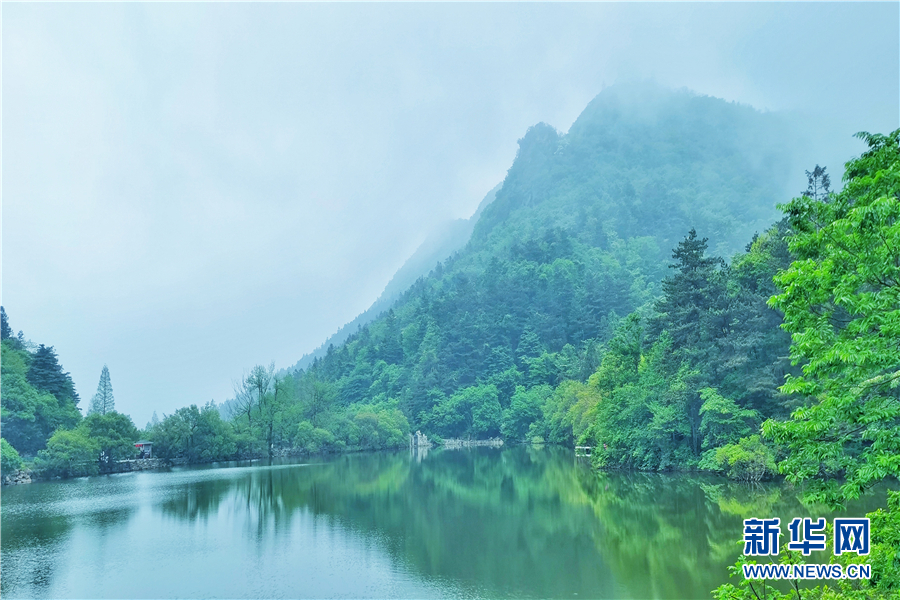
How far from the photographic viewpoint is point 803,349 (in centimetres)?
699

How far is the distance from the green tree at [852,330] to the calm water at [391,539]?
246 inches

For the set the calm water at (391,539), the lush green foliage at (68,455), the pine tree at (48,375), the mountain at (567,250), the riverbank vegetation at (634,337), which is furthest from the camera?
the mountain at (567,250)

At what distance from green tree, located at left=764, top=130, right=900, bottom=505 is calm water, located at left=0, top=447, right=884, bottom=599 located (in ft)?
20.5

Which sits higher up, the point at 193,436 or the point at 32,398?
the point at 32,398

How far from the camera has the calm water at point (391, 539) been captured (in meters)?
13.1

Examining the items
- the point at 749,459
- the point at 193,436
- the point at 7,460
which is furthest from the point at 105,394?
the point at 749,459

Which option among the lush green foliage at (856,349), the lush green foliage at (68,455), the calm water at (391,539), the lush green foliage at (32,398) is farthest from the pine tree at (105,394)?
the lush green foliage at (856,349)

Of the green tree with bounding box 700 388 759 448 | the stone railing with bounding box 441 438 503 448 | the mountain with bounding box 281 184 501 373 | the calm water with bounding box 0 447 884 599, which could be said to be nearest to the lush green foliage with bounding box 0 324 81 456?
the calm water with bounding box 0 447 884 599

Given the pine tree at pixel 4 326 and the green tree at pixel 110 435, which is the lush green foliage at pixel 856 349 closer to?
the green tree at pixel 110 435

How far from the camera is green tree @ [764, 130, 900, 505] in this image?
6.44 m

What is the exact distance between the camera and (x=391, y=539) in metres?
17.7

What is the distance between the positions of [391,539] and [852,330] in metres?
14.5

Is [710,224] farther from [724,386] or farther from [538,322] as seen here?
[724,386]

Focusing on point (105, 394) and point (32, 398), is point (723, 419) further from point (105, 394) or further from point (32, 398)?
point (105, 394)
